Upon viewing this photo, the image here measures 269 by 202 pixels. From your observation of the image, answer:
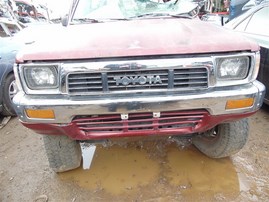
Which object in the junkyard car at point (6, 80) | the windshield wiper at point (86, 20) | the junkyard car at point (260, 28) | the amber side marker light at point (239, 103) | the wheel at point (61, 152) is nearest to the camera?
the amber side marker light at point (239, 103)

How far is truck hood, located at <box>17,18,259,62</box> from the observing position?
205 centimetres

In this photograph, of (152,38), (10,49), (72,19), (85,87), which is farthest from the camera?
(10,49)

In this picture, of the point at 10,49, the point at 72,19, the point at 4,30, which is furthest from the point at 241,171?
the point at 4,30

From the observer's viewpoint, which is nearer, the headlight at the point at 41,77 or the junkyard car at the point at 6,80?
the headlight at the point at 41,77

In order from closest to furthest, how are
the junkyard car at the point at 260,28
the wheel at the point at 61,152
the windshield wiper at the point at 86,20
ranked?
1. the wheel at the point at 61,152
2. the windshield wiper at the point at 86,20
3. the junkyard car at the point at 260,28

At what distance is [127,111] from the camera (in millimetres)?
2105

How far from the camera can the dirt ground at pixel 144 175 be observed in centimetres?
260

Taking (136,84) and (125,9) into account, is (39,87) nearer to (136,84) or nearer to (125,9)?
(136,84)

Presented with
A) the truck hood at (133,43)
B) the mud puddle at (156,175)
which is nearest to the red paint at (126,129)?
the truck hood at (133,43)

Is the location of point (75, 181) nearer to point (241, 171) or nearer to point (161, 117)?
point (161, 117)

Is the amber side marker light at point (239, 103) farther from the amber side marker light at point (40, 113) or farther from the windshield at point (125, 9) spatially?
the windshield at point (125, 9)

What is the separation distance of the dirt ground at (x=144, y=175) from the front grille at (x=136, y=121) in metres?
0.75

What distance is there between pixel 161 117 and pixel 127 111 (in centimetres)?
29

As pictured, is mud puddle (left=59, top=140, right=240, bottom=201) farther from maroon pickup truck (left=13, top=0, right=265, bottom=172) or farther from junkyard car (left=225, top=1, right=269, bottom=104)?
junkyard car (left=225, top=1, right=269, bottom=104)
